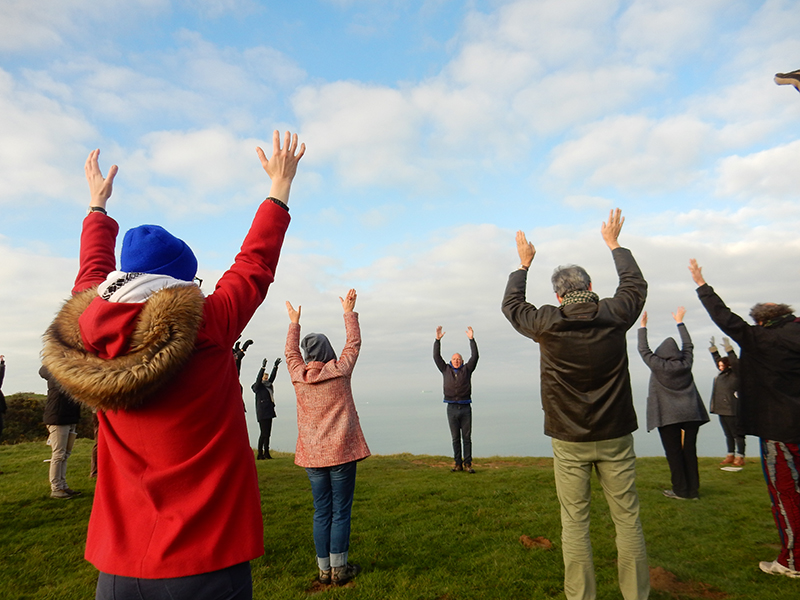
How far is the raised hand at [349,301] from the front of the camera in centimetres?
537

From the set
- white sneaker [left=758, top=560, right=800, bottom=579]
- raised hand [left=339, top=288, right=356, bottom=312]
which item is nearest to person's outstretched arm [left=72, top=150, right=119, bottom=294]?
raised hand [left=339, top=288, right=356, bottom=312]

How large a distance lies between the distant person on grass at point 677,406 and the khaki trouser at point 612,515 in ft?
16.4

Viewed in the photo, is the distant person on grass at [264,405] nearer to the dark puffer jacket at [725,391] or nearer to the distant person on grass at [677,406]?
the distant person on grass at [677,406]

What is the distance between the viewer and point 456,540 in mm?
6867

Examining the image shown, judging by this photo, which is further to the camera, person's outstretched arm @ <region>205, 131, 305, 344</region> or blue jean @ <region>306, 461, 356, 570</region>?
blue jean @ <region>306, 461, 356, 570</region>

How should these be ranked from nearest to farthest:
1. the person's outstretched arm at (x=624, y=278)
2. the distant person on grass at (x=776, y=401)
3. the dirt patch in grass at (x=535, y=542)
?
the person's outstretched arm at (x=624, y=278), the distant person on grass at (x=776, y=401), the dirt patch in grass at (x=535, y=542)

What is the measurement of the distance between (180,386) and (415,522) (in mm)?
6775

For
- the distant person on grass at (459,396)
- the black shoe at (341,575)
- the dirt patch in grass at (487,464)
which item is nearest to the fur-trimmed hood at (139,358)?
the black shoe at (341,575)

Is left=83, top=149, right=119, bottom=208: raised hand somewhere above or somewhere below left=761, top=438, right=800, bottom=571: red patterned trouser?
above

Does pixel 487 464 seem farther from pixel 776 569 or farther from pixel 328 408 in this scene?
pixel 328 408

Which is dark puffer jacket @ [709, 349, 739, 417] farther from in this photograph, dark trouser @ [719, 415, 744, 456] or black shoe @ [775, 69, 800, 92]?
black shoe @ [775, 69, 800, 92]

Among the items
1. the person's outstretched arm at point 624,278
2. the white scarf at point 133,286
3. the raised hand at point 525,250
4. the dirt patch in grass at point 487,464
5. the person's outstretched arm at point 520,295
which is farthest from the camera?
the dirt patch in grass at point 487,464

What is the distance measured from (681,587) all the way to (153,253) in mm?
5979

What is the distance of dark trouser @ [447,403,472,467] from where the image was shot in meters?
12.3
